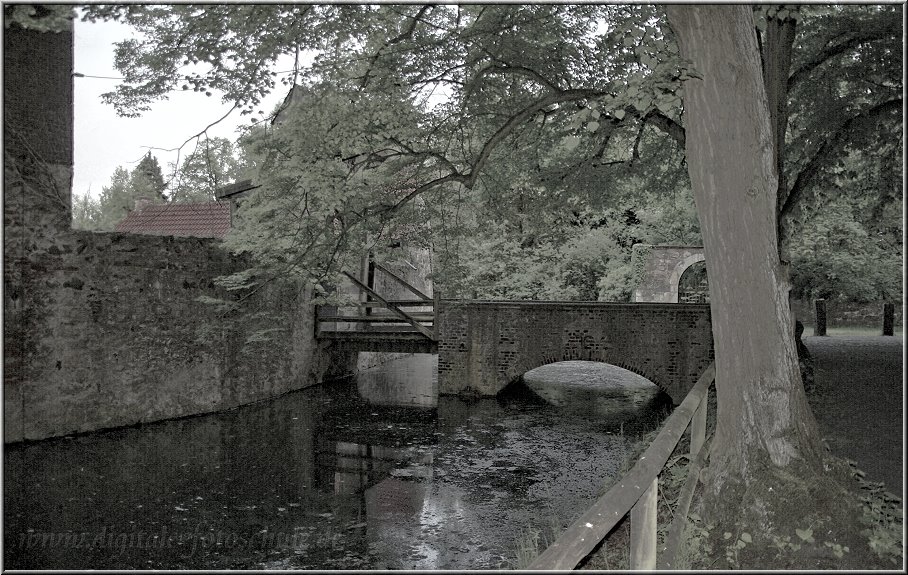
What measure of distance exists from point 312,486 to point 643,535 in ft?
21.8

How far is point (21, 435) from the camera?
423 inches

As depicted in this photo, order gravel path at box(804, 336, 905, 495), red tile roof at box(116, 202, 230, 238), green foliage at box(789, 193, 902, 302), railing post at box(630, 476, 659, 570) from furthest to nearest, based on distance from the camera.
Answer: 1. green foliage at box(789, 193, 902, 302)
2. red tile roof at box(116, 202, 230, 238)
3. gravel path at box(804, 336, 905, 495)
4. railing post at box(630, 476, 659, 570)

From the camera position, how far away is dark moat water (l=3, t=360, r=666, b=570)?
675 centimetres

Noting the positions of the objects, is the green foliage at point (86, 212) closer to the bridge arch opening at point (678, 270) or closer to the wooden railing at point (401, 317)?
the wooden railing at point (401, 317)

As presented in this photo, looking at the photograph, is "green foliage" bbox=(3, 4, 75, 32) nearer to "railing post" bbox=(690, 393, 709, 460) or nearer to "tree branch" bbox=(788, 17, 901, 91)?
"railing post" bbox=(690, 393, 709, 460)

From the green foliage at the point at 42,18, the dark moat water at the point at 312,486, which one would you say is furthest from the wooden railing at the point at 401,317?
the green foliage at the point at 42,18

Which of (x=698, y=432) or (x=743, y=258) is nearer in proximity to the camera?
(x=743, y=258)

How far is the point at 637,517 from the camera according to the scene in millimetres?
3451

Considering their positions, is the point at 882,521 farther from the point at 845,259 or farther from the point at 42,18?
the point at 845,259

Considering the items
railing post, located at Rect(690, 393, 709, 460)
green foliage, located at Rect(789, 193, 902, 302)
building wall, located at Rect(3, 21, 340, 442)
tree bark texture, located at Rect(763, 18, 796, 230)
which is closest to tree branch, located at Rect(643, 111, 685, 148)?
tree bark texture, located at Rect(763, 18, 796, 230)

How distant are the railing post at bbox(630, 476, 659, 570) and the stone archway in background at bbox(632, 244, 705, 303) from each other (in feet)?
66.4

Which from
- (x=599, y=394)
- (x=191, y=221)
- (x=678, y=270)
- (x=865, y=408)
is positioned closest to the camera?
(x=865, y=408)

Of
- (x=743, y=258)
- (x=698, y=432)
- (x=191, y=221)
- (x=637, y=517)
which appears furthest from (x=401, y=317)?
(x=637, y=517)

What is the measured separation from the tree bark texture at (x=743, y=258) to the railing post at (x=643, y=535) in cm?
135
